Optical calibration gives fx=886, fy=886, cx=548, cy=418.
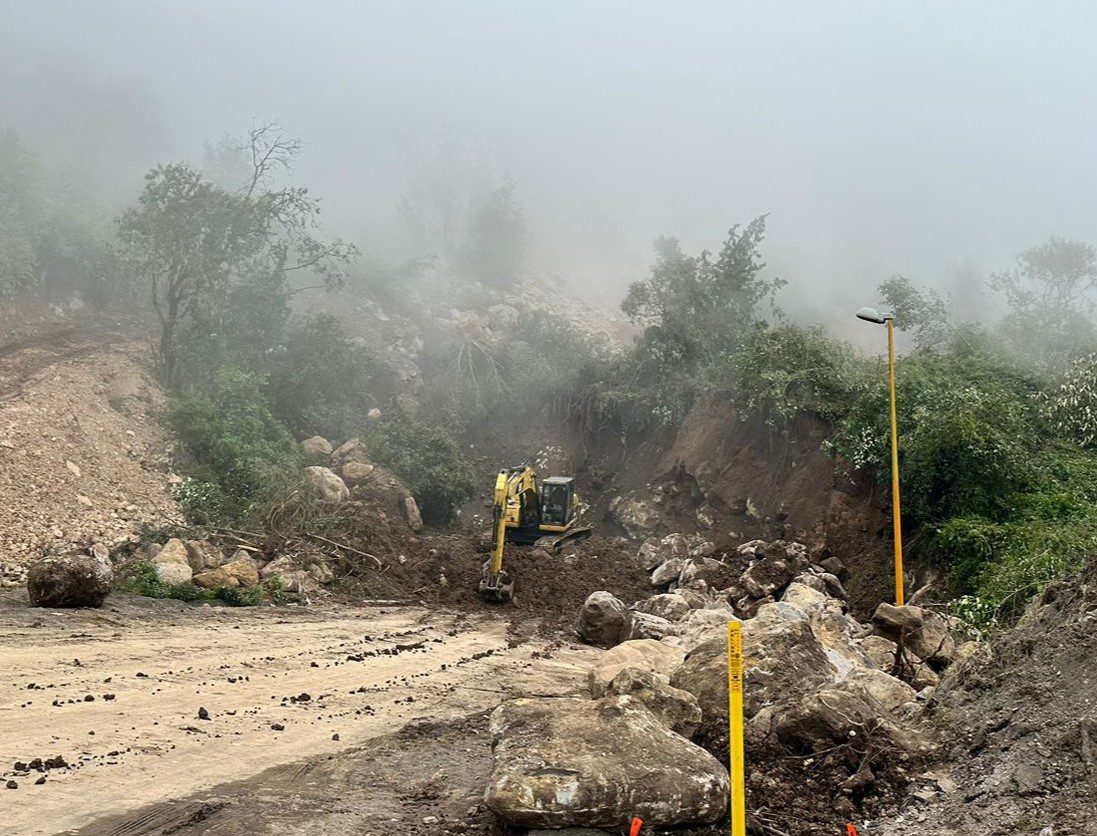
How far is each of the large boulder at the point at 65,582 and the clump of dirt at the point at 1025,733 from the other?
13.0m

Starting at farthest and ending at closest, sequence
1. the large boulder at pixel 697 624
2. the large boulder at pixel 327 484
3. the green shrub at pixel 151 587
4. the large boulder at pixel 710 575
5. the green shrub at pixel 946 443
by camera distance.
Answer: the large boulder at pixel 327 484
the large boulder at pixel 710 575
the green shrub at pixel 946 443
the green shrub at pixel 151 587
the large boulder at pixel 697 624

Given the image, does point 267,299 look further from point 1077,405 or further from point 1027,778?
point 1027,778

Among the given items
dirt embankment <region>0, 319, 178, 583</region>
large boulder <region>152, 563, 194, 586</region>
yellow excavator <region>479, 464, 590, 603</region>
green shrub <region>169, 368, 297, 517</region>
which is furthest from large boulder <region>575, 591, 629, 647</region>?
green shrub <region>169, 368, 297, 517</region>

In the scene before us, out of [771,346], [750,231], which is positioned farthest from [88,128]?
[771,346]

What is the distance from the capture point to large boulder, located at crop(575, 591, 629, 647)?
16484 millimetres

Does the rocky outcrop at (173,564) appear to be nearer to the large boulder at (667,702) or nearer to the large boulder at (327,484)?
the large boulder at (327,484)

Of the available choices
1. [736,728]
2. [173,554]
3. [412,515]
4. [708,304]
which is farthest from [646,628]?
[708,304]

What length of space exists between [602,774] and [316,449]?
88.3ft

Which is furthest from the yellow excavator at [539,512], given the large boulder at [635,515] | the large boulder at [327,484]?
the large boulder at [327,484]

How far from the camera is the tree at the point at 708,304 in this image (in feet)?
118

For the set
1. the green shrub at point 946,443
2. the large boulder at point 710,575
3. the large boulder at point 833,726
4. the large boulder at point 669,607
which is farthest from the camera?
the large boulder at point 710,575

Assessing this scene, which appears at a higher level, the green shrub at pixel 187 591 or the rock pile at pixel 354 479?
the rock pile at pixel 354 479

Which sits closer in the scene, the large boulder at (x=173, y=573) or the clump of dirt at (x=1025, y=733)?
the clump of dirt at (x=1025, y=733)

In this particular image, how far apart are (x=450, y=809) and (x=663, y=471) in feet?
86.6
